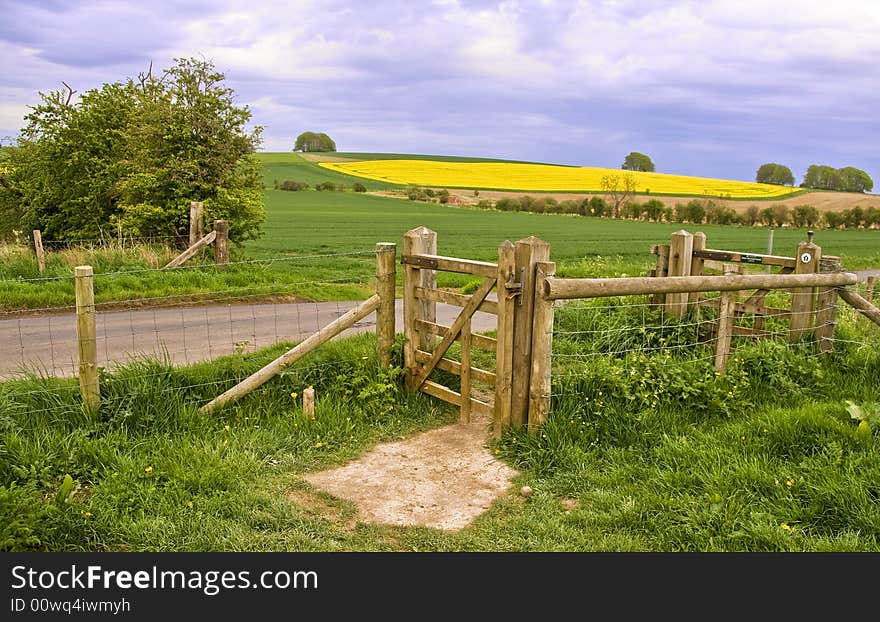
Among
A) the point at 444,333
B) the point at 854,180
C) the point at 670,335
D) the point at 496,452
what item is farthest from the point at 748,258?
the point at 854,180

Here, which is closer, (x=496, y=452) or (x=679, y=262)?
(x=496, y=452)

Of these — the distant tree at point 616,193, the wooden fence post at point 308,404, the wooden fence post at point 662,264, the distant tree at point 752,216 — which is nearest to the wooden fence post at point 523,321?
the wooden fence post at point 308,404

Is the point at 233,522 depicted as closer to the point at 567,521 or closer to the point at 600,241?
the point at 567,521

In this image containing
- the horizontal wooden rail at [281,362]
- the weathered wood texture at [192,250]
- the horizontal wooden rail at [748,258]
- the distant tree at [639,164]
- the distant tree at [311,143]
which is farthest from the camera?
the distant tree at [311,143]

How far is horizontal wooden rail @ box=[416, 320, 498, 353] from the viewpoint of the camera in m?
6.93

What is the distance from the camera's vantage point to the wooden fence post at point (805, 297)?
8.90 metres

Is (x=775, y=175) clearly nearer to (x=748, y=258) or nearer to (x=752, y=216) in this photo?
(x=752, y=216)

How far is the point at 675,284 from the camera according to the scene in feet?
23.0

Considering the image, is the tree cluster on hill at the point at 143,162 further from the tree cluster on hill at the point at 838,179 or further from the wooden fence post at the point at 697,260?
the tree cluster on hill at the point at 838,179

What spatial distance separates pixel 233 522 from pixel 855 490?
4.16 metres

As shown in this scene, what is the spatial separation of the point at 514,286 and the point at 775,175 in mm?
95142

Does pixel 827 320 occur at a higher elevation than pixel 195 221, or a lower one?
lower

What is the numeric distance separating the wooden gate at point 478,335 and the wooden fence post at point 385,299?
0.17m

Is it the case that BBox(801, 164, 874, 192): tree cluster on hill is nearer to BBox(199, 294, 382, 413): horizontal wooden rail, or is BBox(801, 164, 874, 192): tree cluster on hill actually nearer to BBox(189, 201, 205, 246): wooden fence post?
BBox(189, 201, 205, 246): wooden fence post
